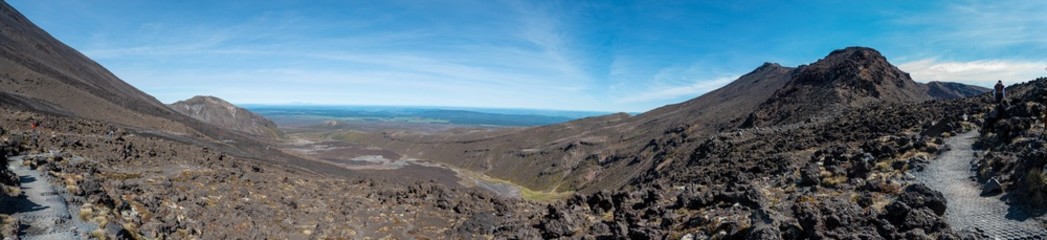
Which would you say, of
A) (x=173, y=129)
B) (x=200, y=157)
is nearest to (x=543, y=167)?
(x=173, y=129)

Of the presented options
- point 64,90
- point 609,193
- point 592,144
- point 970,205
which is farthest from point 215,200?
point 592,144

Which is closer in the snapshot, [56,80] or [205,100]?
[56,80]

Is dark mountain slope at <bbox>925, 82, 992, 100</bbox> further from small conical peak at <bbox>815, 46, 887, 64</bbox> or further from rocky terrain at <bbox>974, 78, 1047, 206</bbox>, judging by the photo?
rocky terrain at <bbox>974, 78, 1047, 206</bbox>

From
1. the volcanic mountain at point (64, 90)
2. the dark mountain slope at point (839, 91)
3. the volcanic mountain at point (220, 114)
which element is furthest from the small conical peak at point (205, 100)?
the dark mountain slope at point (839, 91)

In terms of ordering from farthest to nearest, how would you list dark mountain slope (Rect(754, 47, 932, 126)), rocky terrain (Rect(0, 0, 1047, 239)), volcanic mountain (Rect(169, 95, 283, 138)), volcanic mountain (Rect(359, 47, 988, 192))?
volcanic mountain (Rect(169, 95, 283, 138))
volcanic mountain (Rect(359, 47, 988, 192))
dark mountain slope (Rect(754, 47, 932, 126))
rocky terrain (Rect(0, 0, 1047, 239))

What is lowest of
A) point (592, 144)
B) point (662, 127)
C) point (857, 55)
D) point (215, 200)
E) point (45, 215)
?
point (592, 144)

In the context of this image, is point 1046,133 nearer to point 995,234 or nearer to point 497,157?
point 995,234

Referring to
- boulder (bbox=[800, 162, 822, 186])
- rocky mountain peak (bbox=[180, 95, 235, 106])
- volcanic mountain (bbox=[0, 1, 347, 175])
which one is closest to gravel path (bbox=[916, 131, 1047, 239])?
boulder (bbox=[800, 162, 822, 186])

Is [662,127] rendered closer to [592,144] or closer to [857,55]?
[592,144]
